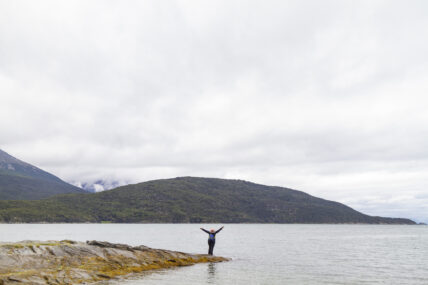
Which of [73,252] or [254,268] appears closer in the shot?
[73,252]

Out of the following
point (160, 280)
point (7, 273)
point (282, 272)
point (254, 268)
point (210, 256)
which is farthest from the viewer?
point (210, 256)

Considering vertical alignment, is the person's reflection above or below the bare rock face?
below

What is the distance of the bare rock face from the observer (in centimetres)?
2910

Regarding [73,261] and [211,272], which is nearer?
[73,261]

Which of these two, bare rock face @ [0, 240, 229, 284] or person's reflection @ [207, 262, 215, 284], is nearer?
bare rock face @ [0, 240, 229, 284]

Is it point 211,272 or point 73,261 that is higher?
point 73,261

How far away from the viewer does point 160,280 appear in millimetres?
33531

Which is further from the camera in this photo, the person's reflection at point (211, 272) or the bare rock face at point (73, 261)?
the person's reflection at point (211, 272)

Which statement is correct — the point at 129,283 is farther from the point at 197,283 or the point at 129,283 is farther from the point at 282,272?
the point at 282,272

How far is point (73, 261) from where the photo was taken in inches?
1374

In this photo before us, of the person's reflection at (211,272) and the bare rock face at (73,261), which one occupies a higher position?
the bare rock face at (73,261)

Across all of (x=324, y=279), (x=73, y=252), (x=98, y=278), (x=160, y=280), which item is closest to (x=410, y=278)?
(x=324, y=279)

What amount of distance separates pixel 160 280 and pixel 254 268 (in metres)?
15.4

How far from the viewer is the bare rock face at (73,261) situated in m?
29.1
